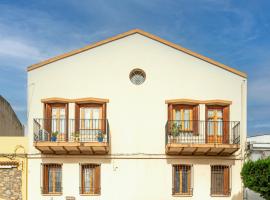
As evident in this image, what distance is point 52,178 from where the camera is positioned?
78.0 feet

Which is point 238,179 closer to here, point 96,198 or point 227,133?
point 227,133

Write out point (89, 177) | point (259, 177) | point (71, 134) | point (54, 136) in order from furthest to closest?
1. point (89, 177)
2. point (71, 134)
3. point (54, 136)
4. point (259, 177)

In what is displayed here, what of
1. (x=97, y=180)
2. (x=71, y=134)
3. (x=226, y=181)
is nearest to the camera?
(x=71, y=134)

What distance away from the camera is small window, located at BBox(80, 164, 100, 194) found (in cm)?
2362

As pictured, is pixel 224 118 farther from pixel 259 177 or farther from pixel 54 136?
pixel 54 136

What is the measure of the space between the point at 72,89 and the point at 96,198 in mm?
6203

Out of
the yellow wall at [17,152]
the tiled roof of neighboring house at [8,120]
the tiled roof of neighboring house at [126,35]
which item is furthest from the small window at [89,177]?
the tiled roof of neighboring house at [8,120]

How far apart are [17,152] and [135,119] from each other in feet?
22.6

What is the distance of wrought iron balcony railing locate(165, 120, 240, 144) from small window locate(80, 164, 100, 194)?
14.1 feet

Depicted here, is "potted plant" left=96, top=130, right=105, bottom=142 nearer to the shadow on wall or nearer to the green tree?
the green tree

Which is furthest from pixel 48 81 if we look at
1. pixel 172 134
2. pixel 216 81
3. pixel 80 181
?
pixel 216 81

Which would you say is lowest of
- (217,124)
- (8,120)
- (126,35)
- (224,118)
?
(8,120)

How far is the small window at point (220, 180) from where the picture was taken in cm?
2377

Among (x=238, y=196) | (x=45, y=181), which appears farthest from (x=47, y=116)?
(x=238, y=196)
